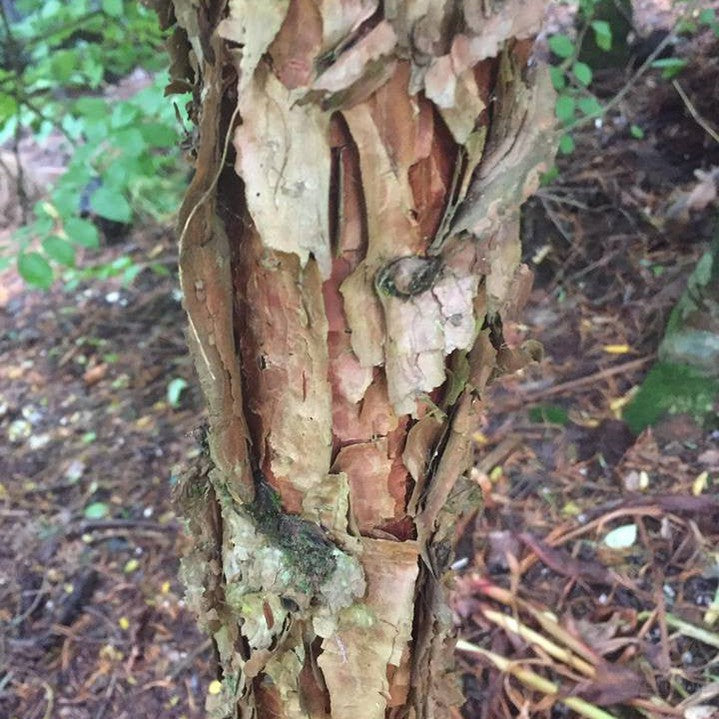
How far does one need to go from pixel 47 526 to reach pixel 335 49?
178 cm

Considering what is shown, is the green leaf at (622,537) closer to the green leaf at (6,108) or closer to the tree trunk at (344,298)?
the tree trunk at (344,298)

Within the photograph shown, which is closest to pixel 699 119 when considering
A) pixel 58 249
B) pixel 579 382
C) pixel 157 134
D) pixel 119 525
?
pixel 579 382

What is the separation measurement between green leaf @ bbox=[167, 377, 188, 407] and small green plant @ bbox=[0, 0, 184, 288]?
384 millimetres

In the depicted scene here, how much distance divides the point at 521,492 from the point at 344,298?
4.55ft

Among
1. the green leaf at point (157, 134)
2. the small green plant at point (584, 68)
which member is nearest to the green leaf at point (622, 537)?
the small green plant at point (584, 68)

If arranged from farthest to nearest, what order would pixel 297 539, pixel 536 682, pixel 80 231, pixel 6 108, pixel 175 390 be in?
1. pixel 175 390
2. pixel 6 108
3. pixel 80 231
4. pixel 536 682
5. pixel 297 539

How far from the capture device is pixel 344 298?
59 cm

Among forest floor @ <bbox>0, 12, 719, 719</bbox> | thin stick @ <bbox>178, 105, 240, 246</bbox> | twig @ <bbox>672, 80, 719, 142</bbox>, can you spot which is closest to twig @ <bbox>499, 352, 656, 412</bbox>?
forest floor @ <bbox>0, 12, 719, 719</bbox>

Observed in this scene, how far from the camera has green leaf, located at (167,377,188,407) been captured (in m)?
2.28

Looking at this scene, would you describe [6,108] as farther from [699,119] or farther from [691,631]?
[699,119]

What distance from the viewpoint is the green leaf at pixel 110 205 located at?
5.07 ft

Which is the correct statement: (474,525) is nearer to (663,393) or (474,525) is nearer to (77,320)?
(663,393)

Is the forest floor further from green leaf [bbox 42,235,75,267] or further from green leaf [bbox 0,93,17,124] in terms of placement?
green leaf [bbox 0,93,17,124]

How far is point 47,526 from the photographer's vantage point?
76.4 inches
